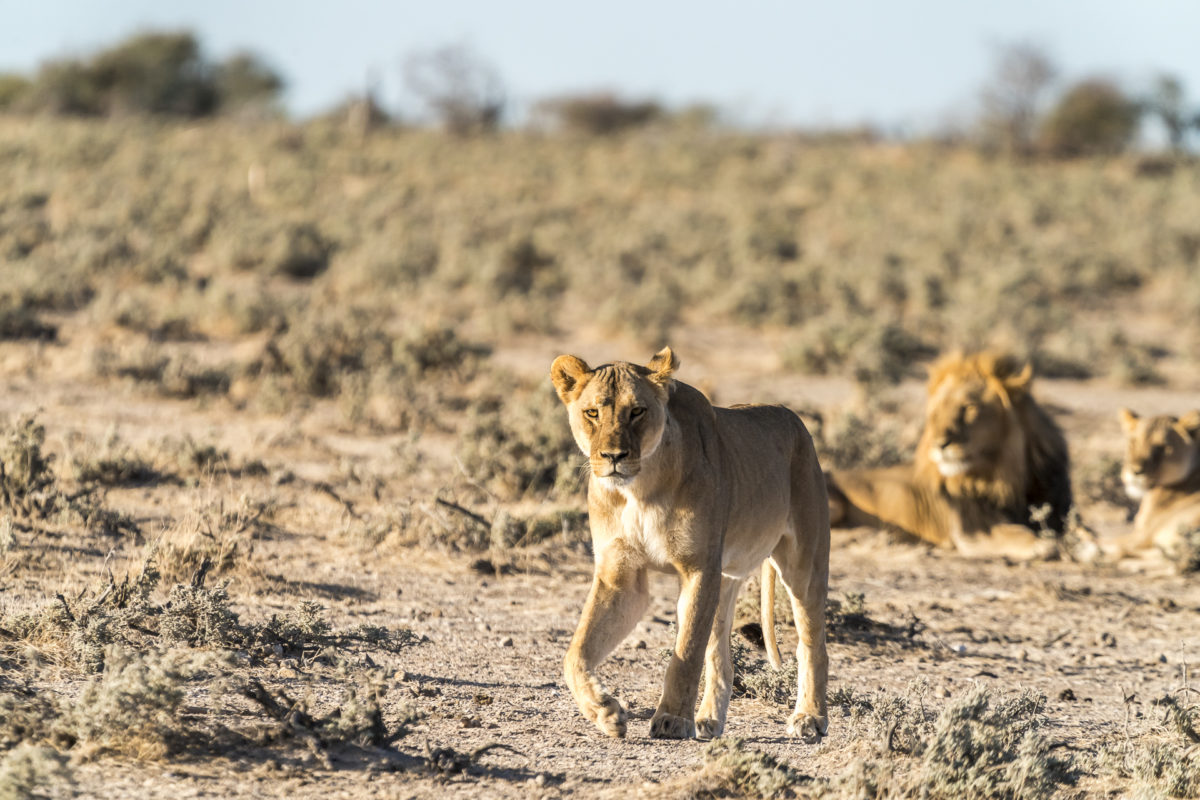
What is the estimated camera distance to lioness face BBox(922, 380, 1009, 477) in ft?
32.9

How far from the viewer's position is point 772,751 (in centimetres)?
555

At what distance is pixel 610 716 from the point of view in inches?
197

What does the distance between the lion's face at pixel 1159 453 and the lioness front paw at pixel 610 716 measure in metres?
6.36

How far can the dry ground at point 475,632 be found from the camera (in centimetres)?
515

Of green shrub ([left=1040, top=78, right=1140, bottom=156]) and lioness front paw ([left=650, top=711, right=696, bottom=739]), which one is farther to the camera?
green shrub ([left=1040, top=78, right=1140, bottom=156])

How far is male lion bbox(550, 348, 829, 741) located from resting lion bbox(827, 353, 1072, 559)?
4721 millimetres

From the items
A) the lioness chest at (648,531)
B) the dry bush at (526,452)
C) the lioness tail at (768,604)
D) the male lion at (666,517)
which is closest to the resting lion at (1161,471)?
the dry bush at (526,452)

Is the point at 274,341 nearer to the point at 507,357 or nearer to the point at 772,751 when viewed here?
the point at 507,357

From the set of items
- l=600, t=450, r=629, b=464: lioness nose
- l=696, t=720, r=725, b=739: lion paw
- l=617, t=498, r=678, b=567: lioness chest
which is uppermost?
l=600, t=450, r=629, b=464: lioness nose

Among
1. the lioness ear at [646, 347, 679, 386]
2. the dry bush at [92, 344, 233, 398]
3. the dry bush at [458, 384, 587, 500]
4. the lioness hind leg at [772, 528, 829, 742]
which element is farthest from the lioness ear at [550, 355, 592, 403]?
the dry bush at [92, 344, 233, 398]

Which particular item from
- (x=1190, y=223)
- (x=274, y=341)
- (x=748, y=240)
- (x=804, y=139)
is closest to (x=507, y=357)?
(x=274, y=341)

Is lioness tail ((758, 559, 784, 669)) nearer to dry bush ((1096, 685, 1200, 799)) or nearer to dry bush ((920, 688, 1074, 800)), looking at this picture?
dry bush ((920, 688, 1074, 800))

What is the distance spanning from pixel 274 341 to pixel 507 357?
114 inches

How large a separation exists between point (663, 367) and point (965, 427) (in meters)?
5.22
